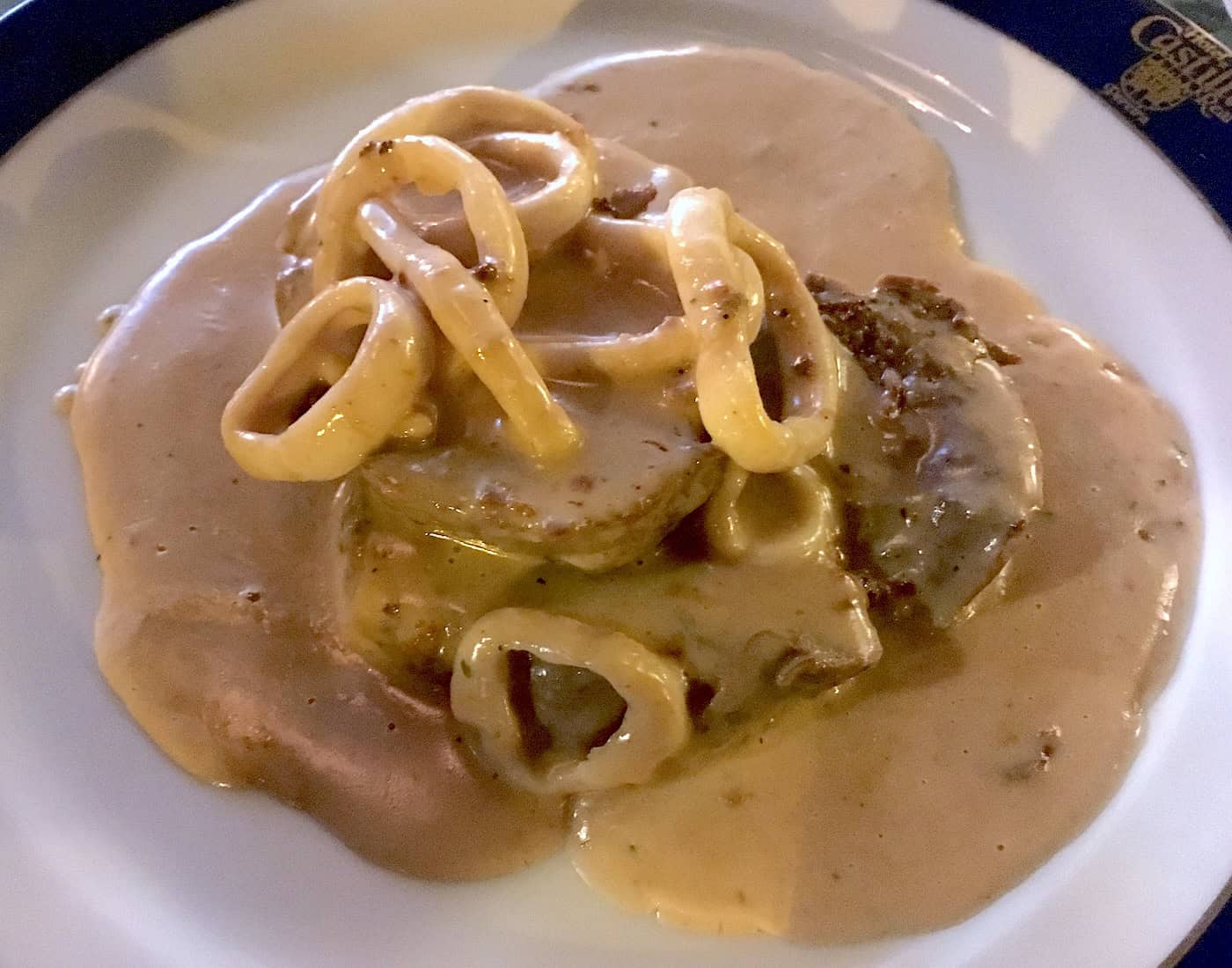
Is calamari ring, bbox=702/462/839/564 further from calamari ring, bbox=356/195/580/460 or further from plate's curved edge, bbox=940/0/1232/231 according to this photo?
plate's curved edge, bbox=940/0/1232/231

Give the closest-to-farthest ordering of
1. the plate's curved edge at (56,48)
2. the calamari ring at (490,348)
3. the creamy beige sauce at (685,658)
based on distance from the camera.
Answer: the calamari ring at (490,348)
the creamy beige sauce at (685,658)
the plate's curved edge at (56,48)

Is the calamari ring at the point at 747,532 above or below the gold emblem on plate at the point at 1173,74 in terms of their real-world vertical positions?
below

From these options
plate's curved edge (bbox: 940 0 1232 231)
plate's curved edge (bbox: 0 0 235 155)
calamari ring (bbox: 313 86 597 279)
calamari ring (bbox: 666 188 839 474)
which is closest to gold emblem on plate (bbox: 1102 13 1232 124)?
plate's curved edge (bbox: 940 0 1232 231)

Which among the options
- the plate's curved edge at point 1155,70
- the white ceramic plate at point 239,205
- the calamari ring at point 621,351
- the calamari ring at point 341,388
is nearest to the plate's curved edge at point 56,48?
the white ceramic plate at point 239,205

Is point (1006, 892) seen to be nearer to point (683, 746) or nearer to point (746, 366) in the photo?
point (683, 746)

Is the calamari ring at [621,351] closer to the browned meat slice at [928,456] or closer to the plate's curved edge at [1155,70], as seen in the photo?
the browned meat slice at [928,456]

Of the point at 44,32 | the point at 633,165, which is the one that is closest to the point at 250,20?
the point at 44,32
